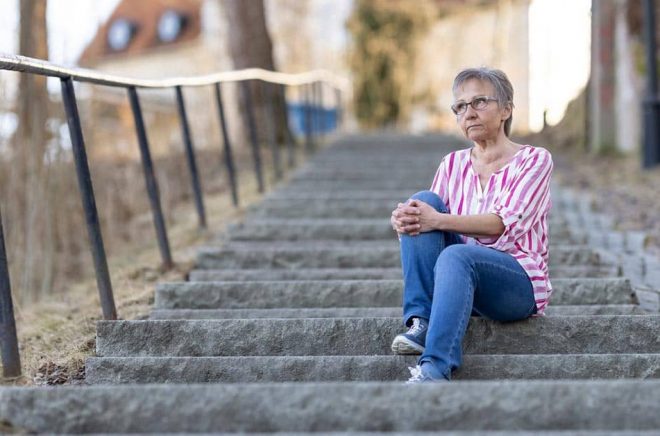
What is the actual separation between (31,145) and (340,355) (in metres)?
4.90

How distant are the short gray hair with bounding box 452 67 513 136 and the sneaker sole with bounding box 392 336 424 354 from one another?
0.86 metres

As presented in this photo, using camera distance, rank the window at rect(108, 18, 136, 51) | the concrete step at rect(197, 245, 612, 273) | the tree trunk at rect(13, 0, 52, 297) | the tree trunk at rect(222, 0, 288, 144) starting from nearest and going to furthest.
→ 1. the concrete step at rect(197, 245, 612, 273)
2. the tree trunk at rect(13, 0, 52, 297)
3. the tree trunk at rect(222, 0, 288, 144)
4. the window at rect(108, 18, 136, 51)

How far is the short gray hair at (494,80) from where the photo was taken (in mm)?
3311

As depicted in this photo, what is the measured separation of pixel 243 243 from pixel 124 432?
10.4 ft

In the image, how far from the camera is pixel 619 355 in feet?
10.0

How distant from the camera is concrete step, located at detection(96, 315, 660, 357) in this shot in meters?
3.33

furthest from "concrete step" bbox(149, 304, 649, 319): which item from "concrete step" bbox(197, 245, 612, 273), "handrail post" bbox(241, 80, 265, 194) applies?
"handrail post" bbox(241, 80, 265, 194)

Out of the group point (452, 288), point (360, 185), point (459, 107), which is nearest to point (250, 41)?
point (360, 185)

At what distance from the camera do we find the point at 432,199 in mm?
3385

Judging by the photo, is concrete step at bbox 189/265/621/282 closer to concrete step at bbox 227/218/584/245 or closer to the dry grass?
the dry grass

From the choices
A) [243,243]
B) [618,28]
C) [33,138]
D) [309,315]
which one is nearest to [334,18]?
[618,28]

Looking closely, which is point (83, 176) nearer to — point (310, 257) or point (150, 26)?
point (310, 257)

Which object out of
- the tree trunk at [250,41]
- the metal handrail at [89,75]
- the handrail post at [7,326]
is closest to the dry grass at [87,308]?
the handrail post at [7,326]

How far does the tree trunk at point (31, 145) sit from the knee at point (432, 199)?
3823mm
